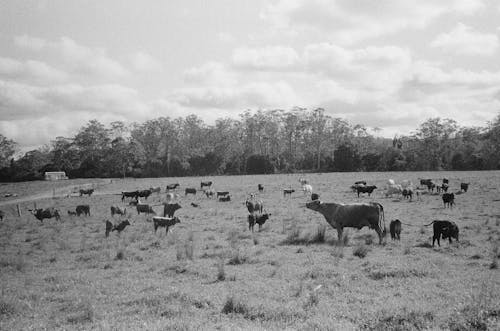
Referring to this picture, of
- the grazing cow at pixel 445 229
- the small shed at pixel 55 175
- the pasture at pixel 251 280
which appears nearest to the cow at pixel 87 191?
the pasture at pixel 251 280

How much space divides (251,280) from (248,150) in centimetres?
9241

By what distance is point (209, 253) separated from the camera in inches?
603

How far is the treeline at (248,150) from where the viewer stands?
86.3 m

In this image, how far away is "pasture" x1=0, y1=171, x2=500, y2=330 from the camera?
8.35 meters

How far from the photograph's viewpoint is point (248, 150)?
103625mm

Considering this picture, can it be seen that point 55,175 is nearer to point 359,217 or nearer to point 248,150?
point 248,150

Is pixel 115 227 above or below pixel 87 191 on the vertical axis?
below

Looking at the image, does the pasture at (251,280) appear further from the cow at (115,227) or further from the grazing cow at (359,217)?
the grazing cow at (359,217)

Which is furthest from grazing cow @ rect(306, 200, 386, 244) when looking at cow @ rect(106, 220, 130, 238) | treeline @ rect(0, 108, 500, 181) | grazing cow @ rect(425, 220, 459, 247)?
treeline @ rect(0, 108, 500, 181)

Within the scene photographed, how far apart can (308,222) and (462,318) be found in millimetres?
14820

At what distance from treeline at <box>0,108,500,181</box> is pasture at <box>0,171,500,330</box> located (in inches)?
2658

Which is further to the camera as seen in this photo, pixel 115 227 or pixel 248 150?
pixel 248 150

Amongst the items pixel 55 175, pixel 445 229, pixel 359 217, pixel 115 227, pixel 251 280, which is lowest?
pixel 251 280

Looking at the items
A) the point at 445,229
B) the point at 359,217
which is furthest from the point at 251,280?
the point at 445,229
